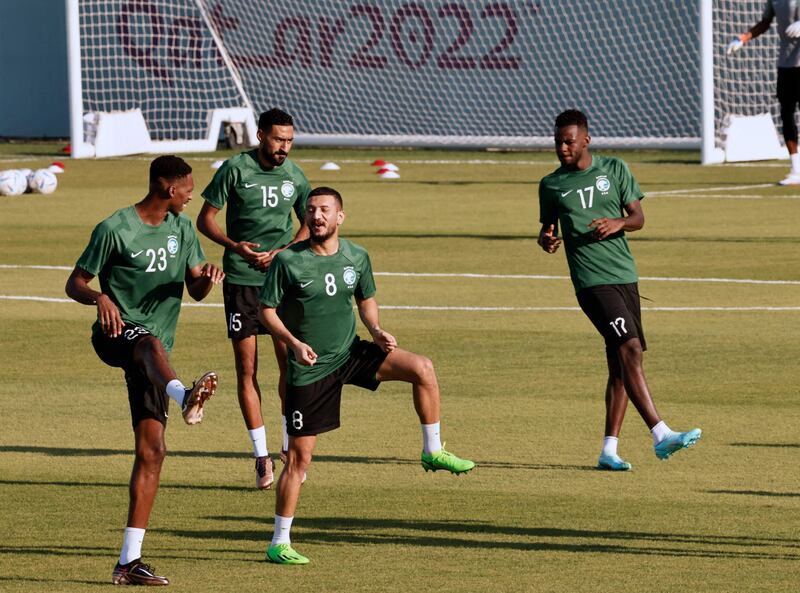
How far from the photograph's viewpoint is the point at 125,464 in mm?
10562

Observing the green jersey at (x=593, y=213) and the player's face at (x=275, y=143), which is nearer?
the green jersey at (x=593, y=213)

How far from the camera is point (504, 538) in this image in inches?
337

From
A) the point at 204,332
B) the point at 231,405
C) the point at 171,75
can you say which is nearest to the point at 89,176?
the point at 171,75

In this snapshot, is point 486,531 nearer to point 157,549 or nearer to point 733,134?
point 157,549

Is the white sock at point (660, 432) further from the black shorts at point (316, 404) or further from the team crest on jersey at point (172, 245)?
the team crest on jersey at point (172, 245)

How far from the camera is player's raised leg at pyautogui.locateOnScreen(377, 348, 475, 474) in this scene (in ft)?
29.4

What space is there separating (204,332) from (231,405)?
305 centimetres

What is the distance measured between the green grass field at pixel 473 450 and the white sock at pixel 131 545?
0.20 m

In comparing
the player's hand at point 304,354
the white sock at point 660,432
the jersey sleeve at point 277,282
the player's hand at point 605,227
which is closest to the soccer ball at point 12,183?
the player's hand at point 605,227

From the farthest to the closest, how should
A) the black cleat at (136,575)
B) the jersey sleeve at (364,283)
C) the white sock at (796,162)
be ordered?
the white sock at (796,162), the jersey sleeve at (364,283), the black cleat at (136,575)

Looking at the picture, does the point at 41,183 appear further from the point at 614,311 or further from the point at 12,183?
the point at 614,311

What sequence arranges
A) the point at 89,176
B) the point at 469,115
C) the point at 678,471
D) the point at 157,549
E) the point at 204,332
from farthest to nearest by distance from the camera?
the point at 469,115
the point at 89,176
the point at 204,332
the point at 678,471
the point at 157,549

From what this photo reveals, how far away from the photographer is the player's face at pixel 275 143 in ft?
35.4

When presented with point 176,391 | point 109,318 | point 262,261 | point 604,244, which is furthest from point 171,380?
point 604,244
